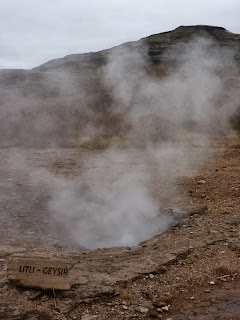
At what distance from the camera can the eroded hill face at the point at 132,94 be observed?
441 inches

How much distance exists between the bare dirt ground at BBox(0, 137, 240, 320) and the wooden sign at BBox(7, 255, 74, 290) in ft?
0.24

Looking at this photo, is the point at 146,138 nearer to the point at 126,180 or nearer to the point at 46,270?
the point at 126,180

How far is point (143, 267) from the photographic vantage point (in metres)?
3.56

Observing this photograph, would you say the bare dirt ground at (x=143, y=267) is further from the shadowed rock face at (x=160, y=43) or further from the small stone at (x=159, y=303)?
the shadowed rock face at (x=160, y=43)

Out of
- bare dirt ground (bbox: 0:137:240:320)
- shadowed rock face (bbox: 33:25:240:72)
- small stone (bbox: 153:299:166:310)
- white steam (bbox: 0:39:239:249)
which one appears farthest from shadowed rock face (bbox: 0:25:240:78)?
small stone (bbox: 153:299:166:310)

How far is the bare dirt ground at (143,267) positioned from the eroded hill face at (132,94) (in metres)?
6.06

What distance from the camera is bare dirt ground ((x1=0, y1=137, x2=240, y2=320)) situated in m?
2.92

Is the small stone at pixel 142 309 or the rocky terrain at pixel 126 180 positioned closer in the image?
the small stone at pixel 142 309

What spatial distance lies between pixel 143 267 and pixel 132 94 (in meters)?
9.32

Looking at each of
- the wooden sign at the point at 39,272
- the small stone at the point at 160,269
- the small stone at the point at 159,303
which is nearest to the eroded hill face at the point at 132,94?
the small stone at the point at 160,269

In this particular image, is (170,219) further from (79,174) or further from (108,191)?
(79,174)

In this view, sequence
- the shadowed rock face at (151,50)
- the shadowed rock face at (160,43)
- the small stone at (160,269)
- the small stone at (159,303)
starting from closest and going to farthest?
the small stone at (159,303), the small stone at (160,269), the shadowed rock face at (160,43), the shadowed rock face at (151,50)

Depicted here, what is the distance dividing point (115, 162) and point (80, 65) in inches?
281

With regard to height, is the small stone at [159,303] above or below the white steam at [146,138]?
below
